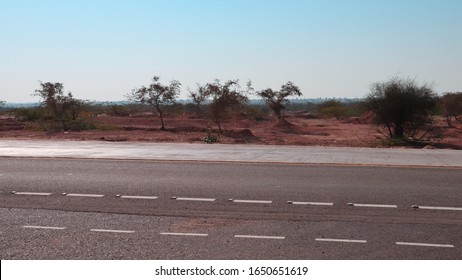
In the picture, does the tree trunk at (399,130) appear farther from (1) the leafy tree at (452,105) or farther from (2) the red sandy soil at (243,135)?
(1) the leafy tree at (452,105)

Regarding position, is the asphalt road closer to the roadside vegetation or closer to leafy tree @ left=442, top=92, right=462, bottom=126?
the roadside vegetation

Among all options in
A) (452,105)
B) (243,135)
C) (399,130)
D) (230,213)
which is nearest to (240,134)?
(243,135)

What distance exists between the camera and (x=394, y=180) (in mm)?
11820

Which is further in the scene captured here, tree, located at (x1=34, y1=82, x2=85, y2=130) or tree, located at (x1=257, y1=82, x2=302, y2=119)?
tree, located at (x1=257, y1=82, x2=302, y2=119)

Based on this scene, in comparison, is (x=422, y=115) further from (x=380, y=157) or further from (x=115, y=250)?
(x=115, y=250)

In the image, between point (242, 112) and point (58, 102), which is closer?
point (58, 102)

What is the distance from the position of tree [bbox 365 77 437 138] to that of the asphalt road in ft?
45.0

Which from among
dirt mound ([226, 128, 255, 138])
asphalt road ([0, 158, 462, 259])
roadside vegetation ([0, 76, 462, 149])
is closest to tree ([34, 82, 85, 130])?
roadside vegetation ([0, 76, 462, 149])

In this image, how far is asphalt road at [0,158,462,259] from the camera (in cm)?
669

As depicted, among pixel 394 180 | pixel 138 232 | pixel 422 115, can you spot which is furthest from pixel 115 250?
pixel 422 115

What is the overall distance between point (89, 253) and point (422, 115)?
24064mm

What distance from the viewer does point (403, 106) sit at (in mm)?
26766

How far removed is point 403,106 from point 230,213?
20431 mm

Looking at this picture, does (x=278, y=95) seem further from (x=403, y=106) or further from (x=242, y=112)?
(x=403, y=106)
